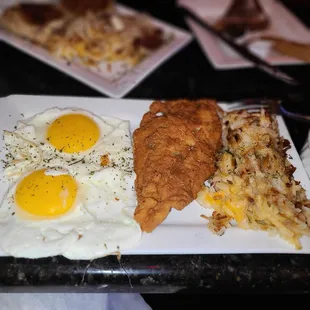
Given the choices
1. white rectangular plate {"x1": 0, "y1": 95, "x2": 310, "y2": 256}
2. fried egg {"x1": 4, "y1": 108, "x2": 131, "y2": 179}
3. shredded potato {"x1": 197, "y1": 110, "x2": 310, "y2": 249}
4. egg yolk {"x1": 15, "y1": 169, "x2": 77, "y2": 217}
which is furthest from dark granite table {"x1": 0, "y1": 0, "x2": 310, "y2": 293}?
fried egg {"x1": 4, "y1": 108, "x2": 131, "y2": 179}

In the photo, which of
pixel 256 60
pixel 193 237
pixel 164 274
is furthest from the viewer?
pixel 256 60

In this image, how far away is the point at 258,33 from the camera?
179 inches

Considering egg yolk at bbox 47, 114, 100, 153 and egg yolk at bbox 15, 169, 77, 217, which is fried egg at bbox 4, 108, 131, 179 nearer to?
egg yolk at bbox 47, 114, 100, 153

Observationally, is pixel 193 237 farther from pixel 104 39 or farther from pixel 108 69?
pixel 104 39

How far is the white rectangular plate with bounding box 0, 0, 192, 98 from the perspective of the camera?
3.37m

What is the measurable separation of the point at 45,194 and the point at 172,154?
2.55 ft

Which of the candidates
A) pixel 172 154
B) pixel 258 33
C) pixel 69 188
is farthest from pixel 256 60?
pixel 69 188

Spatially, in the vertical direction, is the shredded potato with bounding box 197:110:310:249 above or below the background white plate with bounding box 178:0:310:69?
above

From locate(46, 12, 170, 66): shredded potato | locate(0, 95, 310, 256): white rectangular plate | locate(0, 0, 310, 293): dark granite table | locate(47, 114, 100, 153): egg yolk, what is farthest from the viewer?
locate(46, 12, 170, 66): shredded potato

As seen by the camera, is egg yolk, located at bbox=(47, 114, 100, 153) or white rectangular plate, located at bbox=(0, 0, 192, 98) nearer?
egg yolk, located at bbox=(47, 114, 100, 153)

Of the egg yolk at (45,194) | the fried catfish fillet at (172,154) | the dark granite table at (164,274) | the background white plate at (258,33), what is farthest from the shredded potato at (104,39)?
the dark granite table at (164,274)

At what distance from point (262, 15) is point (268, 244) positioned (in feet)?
10.8

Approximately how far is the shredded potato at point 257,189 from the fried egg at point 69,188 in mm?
510

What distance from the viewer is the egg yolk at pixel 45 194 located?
2.13 m
